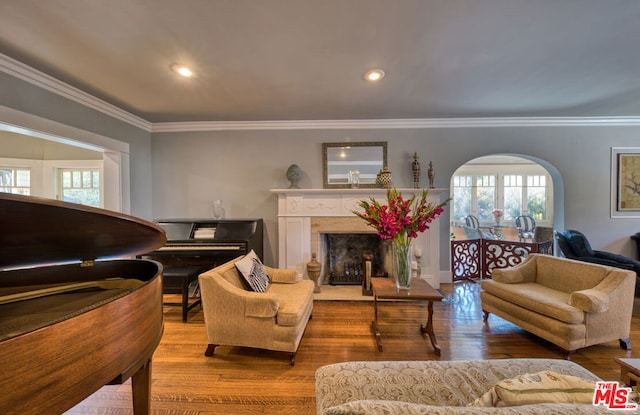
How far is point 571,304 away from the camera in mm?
2082

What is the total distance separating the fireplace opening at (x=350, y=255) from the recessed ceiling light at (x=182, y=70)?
277 cm

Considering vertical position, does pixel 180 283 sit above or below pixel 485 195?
below

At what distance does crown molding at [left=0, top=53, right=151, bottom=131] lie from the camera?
2.22 meters

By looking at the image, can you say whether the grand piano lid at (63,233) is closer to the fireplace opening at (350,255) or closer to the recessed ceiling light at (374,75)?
the recessed ceiling light at (374,75)

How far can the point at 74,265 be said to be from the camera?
1.59m

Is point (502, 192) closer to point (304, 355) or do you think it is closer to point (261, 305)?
point (304, 355)

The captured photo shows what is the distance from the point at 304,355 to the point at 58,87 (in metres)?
3.78

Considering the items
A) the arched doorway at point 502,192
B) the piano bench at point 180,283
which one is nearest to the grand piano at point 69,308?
the piano bench at point 180,283

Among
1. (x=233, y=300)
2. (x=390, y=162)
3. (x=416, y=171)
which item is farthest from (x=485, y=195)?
(x=233, y=300)

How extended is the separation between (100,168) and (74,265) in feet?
12.2

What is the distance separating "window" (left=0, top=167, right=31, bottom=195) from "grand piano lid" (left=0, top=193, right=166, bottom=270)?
14.9 feet

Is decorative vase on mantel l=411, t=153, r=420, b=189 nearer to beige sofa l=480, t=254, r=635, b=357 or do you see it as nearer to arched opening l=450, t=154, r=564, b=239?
beige sofa l=480, t=254, r=635, b=357

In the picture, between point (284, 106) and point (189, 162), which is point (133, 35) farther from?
point (189, 162)

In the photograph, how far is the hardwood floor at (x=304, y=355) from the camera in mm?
1665
